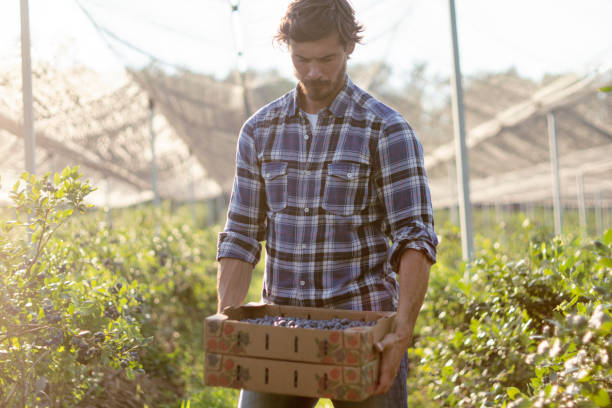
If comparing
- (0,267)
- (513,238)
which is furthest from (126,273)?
(513,238)

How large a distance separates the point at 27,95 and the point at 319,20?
7.12 ft

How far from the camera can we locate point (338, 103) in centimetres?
199

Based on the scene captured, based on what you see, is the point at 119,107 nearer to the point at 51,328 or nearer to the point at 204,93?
the point at 204,93

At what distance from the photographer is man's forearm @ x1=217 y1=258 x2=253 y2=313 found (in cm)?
200

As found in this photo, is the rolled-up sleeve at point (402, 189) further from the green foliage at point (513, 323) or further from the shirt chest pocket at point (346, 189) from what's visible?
the green foliage at point (513, 323)

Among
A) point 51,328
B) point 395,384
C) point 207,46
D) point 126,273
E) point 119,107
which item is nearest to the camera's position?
point 395,384

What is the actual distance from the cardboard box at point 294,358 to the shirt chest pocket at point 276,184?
0.49 m

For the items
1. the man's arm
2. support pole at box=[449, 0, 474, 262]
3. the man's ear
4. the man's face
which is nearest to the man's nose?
the man's face

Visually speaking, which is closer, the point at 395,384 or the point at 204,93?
the point at 395,384

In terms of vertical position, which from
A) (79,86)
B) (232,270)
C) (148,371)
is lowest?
(148,371)

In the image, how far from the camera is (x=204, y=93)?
978 cm

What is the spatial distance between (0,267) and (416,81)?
876cm

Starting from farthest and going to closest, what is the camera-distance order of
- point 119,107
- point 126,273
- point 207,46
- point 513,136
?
1. point 513,136
2. point 119,107
3. point 207,46
4. point 126,273

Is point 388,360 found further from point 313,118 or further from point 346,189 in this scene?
point 313,118
